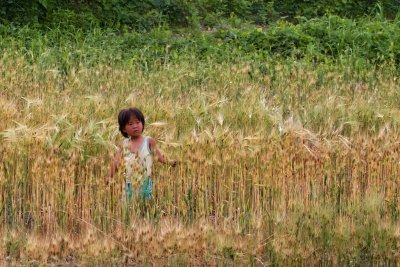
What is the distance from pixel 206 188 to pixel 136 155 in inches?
20.8

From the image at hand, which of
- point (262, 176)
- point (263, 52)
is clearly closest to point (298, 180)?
point (262, 176)

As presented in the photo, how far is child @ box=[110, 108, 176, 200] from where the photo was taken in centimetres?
603

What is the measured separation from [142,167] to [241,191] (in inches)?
28.7

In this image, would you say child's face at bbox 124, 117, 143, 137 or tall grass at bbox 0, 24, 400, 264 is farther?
child's face at bbox 124, 117, 143, 137

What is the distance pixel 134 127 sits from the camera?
6.46 meters

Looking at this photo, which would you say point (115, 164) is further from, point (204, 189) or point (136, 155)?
point (204, 189)

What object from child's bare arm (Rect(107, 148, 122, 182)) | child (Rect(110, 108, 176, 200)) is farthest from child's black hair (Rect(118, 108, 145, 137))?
child's bare arm (Rect(107, 148, 122, 182))

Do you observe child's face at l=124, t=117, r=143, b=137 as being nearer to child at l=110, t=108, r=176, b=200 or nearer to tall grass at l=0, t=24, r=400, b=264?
child at l=110, t=108, r=176, b=200

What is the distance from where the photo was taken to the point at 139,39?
37.9 ft

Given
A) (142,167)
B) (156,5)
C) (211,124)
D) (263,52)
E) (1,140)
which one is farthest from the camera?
(156,5)

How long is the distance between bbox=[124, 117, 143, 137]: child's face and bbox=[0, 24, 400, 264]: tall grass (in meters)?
0.12

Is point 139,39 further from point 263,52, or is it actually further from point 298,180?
point 298,180

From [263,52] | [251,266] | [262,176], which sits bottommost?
[251,266]

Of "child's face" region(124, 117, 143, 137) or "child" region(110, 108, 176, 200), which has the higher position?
"child's face" region(124, 117, 143, 137)
